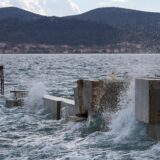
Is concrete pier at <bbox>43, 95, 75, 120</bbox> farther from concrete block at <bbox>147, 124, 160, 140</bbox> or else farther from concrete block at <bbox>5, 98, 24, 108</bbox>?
concrete block at <bbox>147, 124, 160, 140</bbox>

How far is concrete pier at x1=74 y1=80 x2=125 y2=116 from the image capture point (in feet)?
72.3

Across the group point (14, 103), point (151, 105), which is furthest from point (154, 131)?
point (14, 103)

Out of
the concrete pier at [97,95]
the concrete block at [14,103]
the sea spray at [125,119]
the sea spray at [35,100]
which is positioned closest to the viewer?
the sea spray at [125,119]

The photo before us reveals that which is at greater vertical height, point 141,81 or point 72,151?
point 141,81

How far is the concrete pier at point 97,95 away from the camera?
72.3ft

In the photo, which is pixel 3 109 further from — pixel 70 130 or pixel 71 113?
pixel 70 130

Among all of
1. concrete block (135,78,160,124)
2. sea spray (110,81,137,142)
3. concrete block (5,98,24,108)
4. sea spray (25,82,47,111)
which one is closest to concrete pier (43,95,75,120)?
sea spray (25,82,47,111)

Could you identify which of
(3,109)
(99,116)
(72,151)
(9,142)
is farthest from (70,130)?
(3,109)

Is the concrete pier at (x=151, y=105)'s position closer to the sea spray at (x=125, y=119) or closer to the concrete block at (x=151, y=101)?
the concrete block at (x=151, y=101)

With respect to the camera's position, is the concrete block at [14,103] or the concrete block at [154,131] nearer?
the concrete block at [154,131]

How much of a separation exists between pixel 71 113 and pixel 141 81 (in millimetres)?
7023

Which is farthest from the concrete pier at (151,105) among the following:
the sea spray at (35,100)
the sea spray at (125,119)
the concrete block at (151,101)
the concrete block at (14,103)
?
the concrete block at (14,103)

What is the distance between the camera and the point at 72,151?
58.9 ft

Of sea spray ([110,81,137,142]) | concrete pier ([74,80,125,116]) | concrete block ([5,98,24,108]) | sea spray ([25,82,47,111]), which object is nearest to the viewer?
sea spray ([110,81,137,142])
